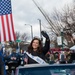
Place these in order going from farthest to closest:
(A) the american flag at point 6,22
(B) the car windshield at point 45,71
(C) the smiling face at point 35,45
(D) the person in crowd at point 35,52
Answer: (A) the american flag at point 6,22 → (C) the smiling face at point 35,45 → (D) the person in crowd at point 35,52 → (B) the car windshield at point 45,71

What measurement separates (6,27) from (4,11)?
1.90 ft

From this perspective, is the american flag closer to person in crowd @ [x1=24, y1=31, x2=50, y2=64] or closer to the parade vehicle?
person in crowd @ [x1=24, y1=31, x2=50, y2=64]

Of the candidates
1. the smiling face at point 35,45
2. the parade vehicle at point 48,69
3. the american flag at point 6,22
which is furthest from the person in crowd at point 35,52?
the american flag at point 6,22

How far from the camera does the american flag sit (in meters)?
14.4

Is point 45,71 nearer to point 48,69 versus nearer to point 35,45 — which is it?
point 48,69

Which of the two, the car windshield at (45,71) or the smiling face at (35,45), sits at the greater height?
the smiling face at (35,45)

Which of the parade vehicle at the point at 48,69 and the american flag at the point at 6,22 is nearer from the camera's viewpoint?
the parade vehicle at the point at 48,69

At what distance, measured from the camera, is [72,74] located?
7340 mm

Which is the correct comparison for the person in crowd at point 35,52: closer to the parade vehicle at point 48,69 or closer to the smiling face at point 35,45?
the smiling face at point 35,45

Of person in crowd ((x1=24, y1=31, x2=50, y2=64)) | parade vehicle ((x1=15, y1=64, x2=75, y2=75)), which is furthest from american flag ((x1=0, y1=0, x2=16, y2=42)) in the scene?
parade vehicle ((x1=15, y1=64, x2=75, y2=75))

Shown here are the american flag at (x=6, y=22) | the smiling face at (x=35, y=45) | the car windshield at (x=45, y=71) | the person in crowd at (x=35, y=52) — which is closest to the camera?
the car windshield at (x=45, y=71)

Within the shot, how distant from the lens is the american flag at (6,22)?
1438cm

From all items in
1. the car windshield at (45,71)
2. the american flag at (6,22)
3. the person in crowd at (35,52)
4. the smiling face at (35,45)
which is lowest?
the car windshield at (45,71)

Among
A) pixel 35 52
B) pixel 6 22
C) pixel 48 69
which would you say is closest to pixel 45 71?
pixel 48 69
